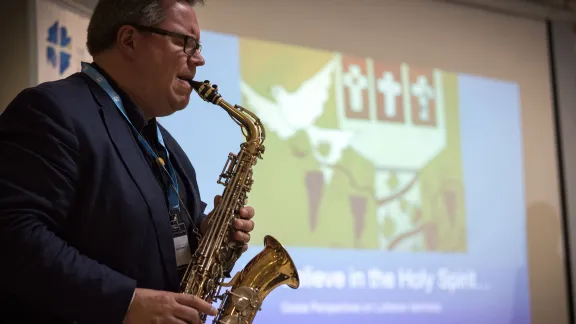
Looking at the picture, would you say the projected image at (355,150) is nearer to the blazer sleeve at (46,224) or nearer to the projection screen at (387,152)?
the projection screen at (387,152)

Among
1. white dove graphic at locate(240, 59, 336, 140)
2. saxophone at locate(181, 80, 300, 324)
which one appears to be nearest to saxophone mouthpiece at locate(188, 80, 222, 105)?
saxophone at locate(181, 80, 300, 324)

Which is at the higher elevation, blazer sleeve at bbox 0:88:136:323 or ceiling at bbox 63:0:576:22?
ceiling at bbox 63:0:576:22

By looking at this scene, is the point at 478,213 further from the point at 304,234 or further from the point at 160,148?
the point at 160,148

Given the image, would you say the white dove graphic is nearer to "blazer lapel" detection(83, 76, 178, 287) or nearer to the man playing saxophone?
the man playing saxophone

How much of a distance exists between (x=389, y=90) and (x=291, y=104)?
27.9 inches

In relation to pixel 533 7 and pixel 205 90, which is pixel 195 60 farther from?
pixel 533 7

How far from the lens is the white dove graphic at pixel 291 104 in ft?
13.1

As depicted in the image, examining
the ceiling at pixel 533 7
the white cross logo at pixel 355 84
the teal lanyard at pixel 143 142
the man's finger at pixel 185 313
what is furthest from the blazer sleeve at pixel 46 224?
the ceiling at pixel 533 7

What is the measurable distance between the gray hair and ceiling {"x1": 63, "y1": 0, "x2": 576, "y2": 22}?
3.29m

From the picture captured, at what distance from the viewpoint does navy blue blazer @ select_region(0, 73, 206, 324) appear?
1707 mm

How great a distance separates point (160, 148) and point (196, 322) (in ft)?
2.16

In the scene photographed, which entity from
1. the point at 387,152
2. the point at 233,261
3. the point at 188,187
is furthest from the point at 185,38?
the point at 387,152

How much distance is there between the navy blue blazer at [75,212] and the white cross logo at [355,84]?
95.5 inches

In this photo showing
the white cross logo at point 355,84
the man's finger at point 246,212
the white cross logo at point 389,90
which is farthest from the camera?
the white cross logo at point 389,90
